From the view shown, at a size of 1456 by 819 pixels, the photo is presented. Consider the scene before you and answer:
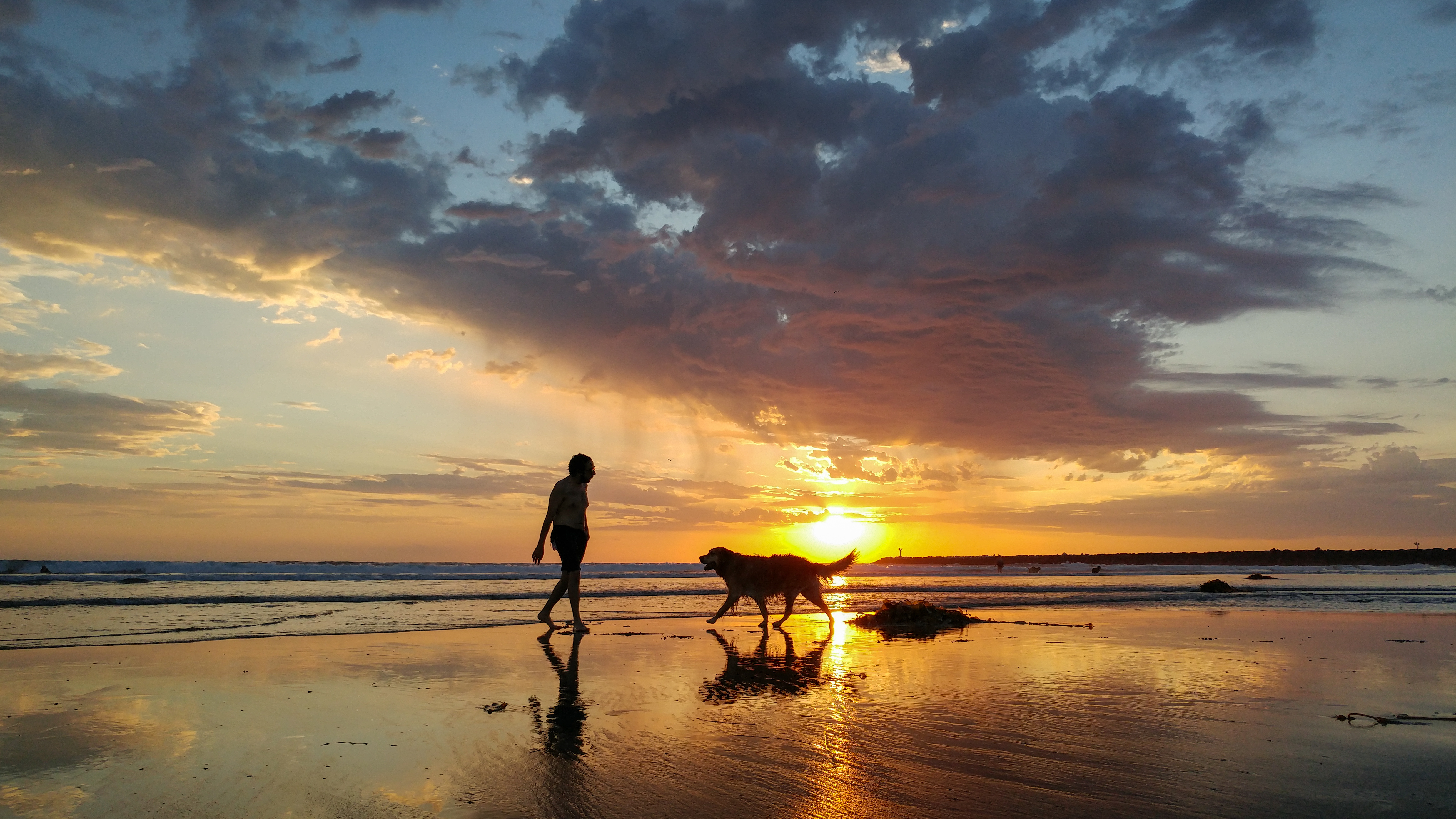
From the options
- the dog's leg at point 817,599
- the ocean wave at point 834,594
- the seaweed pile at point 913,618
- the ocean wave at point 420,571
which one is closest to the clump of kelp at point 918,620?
the seaweed pile at point 913,618

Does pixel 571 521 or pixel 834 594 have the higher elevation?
pixel 571 521

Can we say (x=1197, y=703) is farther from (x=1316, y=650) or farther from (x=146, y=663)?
(x=146, y=663)

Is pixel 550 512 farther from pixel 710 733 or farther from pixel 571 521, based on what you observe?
pixel 710 733

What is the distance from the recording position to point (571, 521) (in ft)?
32.3

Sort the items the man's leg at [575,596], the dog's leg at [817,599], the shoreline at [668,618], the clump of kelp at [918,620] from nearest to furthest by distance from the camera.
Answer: the shoreline at [668,618], the man's leg at [575,596], the clump of kelp at [918,620], the dog's leg at [817,599]

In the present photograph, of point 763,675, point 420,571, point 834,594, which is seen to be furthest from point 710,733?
point 420,571

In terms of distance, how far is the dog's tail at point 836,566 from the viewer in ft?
40.0

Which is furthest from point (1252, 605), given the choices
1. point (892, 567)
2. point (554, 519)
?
point (892, 567)

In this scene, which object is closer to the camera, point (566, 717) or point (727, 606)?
point (566, 717)

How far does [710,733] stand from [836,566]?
816cm

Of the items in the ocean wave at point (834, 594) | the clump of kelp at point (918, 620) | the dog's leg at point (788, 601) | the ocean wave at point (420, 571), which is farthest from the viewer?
the ocean wave at point (420, 571)

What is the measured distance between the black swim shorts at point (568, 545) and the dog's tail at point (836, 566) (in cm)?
410

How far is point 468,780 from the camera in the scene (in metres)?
3.51

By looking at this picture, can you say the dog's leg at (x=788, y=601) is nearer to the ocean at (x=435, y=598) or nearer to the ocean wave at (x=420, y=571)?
the ocean at (x=435, y=598)
